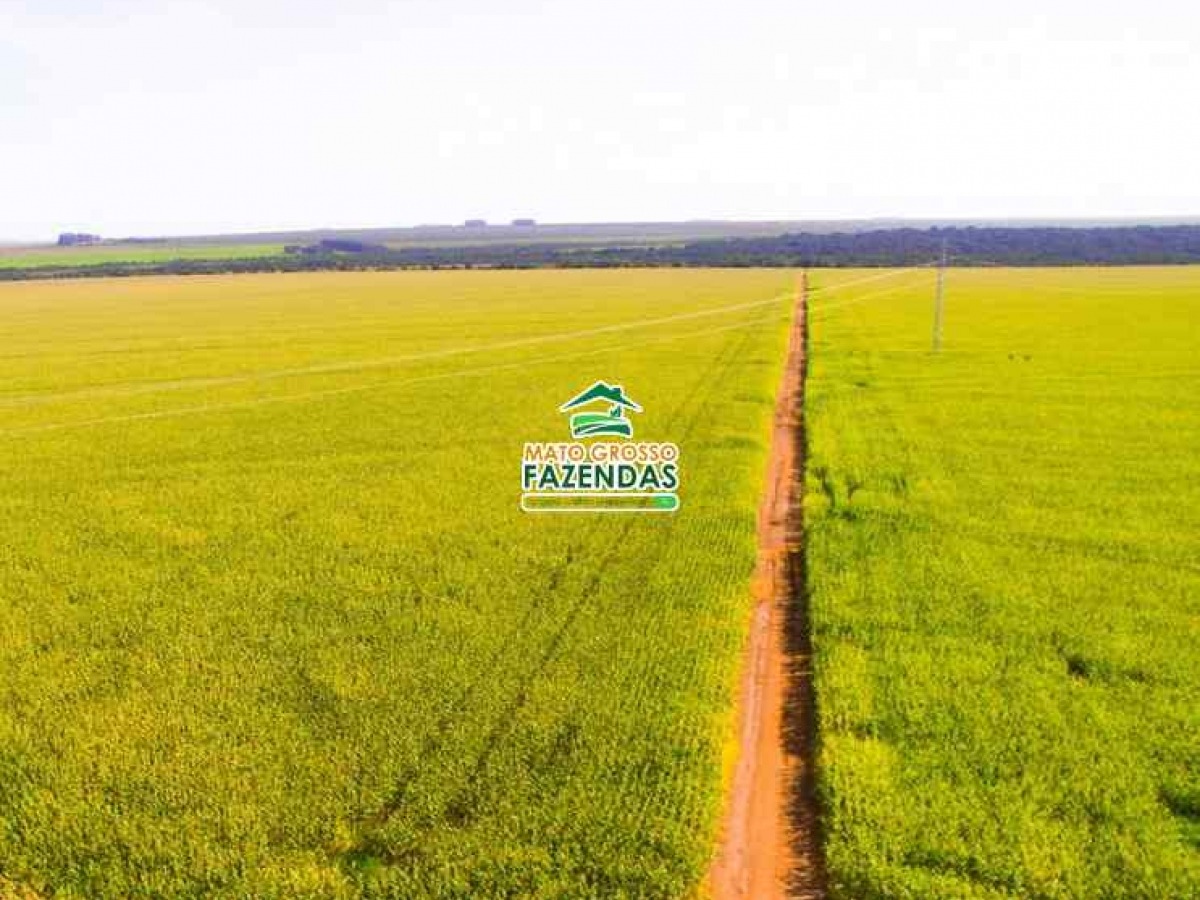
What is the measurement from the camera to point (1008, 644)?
14391 millimetres

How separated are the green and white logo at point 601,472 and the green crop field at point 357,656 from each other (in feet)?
2.54

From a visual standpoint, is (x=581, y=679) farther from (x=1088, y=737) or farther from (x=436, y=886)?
(x=1088, y=737)

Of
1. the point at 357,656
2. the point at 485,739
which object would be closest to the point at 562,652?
the point at 485,739

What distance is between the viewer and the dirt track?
32.2 ft

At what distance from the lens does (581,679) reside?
13602mm

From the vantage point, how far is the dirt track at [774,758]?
9812 mm

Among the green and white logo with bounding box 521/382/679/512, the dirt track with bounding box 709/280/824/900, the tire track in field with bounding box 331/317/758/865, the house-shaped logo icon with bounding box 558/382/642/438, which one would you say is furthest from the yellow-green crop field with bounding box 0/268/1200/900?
the house-shaped logo icon with bounding box 558/382/642/438

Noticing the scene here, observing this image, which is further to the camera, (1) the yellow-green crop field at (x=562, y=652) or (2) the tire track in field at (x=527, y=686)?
(2) the tire track in field at (x=527, y=686)

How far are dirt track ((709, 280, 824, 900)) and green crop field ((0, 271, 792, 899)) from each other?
37 cm

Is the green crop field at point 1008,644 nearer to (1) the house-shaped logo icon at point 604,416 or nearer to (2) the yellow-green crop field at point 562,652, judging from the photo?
(2) the yellow-green crop field at point 562,652

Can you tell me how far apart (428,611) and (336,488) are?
9600 millimetres

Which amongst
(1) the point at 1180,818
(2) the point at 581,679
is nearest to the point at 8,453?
(2) the point at 581,679

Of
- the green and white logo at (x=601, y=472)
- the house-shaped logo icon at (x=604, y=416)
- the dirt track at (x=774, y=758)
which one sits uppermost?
the house-shaped logo icon at (x=604, y=416)

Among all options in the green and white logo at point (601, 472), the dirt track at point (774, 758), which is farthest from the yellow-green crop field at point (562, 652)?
the green and white logo at point (601, 472)
